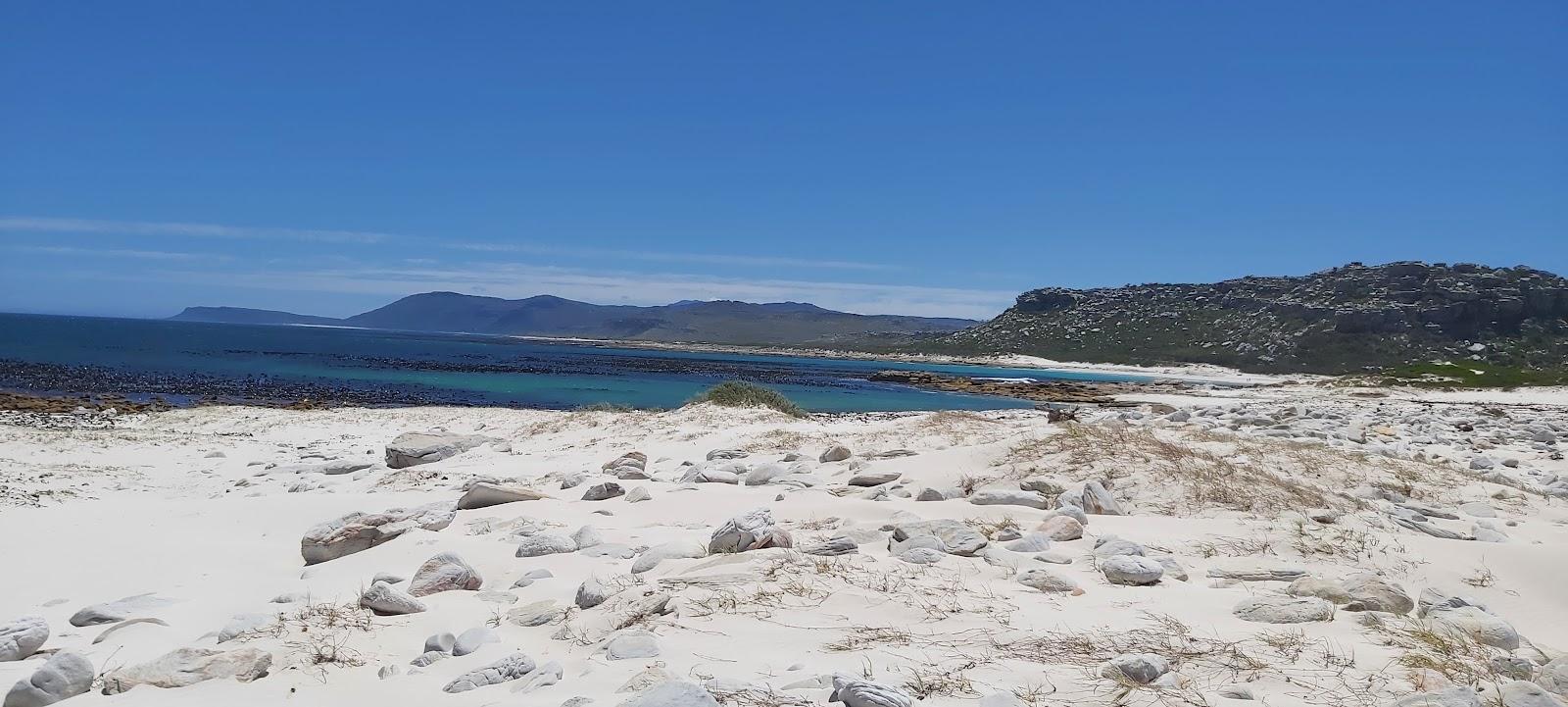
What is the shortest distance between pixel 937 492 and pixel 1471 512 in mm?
5117

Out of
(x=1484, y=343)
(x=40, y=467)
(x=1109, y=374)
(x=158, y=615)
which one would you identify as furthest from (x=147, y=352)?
(x=1484, y=343)

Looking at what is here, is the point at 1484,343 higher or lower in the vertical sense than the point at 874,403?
higher

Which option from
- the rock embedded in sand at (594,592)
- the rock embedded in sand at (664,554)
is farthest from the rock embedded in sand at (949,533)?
the rock embedded in sand at (594,592)

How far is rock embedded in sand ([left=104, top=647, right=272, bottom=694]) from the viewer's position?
408cm

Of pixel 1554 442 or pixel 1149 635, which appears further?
pixel 1554 442

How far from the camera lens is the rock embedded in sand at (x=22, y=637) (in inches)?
→ 185

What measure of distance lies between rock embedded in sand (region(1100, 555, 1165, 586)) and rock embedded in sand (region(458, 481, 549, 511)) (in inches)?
244

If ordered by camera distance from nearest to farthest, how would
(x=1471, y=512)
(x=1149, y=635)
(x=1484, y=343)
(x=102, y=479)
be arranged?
(x=1149, y=635) → (x=1471, y=512) → (x=102, y=479) → (x=1484, y=343)

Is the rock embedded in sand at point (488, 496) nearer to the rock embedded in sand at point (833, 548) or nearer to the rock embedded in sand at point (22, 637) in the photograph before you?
the rock embedded in sand at point (22, 637)

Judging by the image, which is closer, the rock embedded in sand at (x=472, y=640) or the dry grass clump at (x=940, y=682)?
the dry grass clump at (x=940, y=682)

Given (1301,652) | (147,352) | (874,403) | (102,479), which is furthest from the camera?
(147,352)

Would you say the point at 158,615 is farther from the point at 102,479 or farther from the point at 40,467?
the point at 40,467

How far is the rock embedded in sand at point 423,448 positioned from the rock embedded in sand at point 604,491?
5.82 meters

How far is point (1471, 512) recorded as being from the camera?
8.23 m
